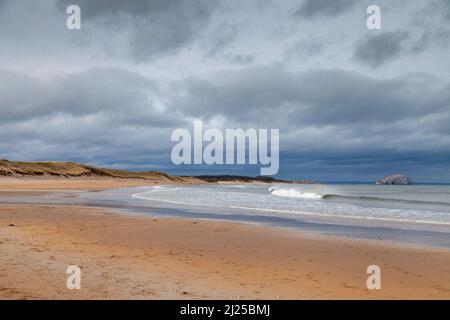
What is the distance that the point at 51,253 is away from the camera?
1089cm

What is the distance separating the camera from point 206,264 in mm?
10320

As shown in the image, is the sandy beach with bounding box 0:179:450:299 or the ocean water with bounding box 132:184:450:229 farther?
the ocean water with bounding box 132:184:450:229

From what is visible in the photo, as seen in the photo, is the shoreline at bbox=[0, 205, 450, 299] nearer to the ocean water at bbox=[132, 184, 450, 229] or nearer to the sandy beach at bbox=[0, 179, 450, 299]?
the sandy beach at bbox=[0, 179, 450, 299]

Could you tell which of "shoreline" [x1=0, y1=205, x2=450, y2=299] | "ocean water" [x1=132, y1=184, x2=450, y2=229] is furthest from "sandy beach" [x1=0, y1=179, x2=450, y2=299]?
"ocean water" [x1=132, y1=184, x2=450, y2=229]

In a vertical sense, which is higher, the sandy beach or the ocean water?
the ocean water

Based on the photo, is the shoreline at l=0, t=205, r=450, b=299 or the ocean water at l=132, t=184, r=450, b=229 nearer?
the shoreline at l=0, t=205, r=450, b=299

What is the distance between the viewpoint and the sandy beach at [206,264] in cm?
778

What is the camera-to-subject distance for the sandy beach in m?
7.78

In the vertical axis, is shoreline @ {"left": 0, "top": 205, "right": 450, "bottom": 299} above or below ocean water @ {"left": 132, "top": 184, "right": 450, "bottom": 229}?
below
